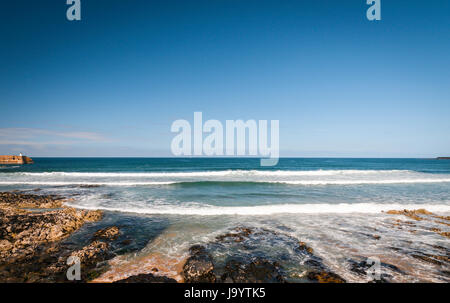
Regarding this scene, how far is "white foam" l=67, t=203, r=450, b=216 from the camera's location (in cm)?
1001

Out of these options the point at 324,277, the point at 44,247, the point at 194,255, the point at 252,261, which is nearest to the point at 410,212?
the point at 324,277

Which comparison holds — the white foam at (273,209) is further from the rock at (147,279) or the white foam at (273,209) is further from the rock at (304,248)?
the rock at (147,279)

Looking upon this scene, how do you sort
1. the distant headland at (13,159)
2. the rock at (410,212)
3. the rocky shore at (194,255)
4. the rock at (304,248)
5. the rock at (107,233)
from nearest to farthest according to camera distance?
the rocky shore at (194,255)
the rock at (304,248)
the rock at (107,233)
the rock at (410,212)
the distant headland at (13,159)

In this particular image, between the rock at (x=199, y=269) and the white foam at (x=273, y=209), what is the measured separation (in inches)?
175

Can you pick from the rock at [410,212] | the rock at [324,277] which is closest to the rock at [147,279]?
the rock at [324,277]

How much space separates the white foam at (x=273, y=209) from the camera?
1001 cm

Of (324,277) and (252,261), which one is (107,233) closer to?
(252,261)

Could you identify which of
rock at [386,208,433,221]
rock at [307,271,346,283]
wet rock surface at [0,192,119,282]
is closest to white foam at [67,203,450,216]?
rock at [386,208,433,221]

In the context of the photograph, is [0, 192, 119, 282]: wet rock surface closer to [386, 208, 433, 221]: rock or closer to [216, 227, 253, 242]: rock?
[216, 227, 253, 242]: rock

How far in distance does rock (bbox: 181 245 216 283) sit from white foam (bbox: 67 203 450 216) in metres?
4.45

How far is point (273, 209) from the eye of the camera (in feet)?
34.6

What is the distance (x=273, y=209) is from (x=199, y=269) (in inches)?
264

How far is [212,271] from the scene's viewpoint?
460 cm
